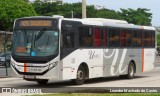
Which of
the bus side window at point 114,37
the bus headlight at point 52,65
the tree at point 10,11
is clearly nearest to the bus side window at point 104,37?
the bus side window at point 114,37

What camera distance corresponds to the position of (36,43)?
20.5m

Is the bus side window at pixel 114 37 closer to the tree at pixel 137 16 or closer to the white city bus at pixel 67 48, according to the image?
the white city bus at pixel 67 48

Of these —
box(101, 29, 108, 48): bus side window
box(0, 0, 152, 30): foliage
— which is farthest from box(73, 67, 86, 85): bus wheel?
box(0, 0, 152, 30): foliage

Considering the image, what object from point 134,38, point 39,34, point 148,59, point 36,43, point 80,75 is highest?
point 39,34

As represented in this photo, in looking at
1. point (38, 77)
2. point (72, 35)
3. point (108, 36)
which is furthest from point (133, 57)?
point (38, 77)

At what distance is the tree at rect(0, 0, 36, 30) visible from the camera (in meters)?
84.5

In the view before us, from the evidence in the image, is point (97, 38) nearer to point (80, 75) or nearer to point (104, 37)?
point (104, 37)

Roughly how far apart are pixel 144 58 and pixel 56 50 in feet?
30.9

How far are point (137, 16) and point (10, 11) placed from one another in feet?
96.1

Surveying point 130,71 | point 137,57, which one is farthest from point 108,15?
point 130,71

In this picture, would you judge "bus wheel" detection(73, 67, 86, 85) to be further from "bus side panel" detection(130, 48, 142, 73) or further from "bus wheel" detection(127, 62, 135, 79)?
"bus side panel" detection(130, 48, 142, 73)

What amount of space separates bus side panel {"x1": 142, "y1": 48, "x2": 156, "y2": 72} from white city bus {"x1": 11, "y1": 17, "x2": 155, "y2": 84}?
2921 millimetres

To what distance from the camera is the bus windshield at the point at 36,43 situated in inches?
803

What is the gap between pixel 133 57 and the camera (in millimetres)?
27266
